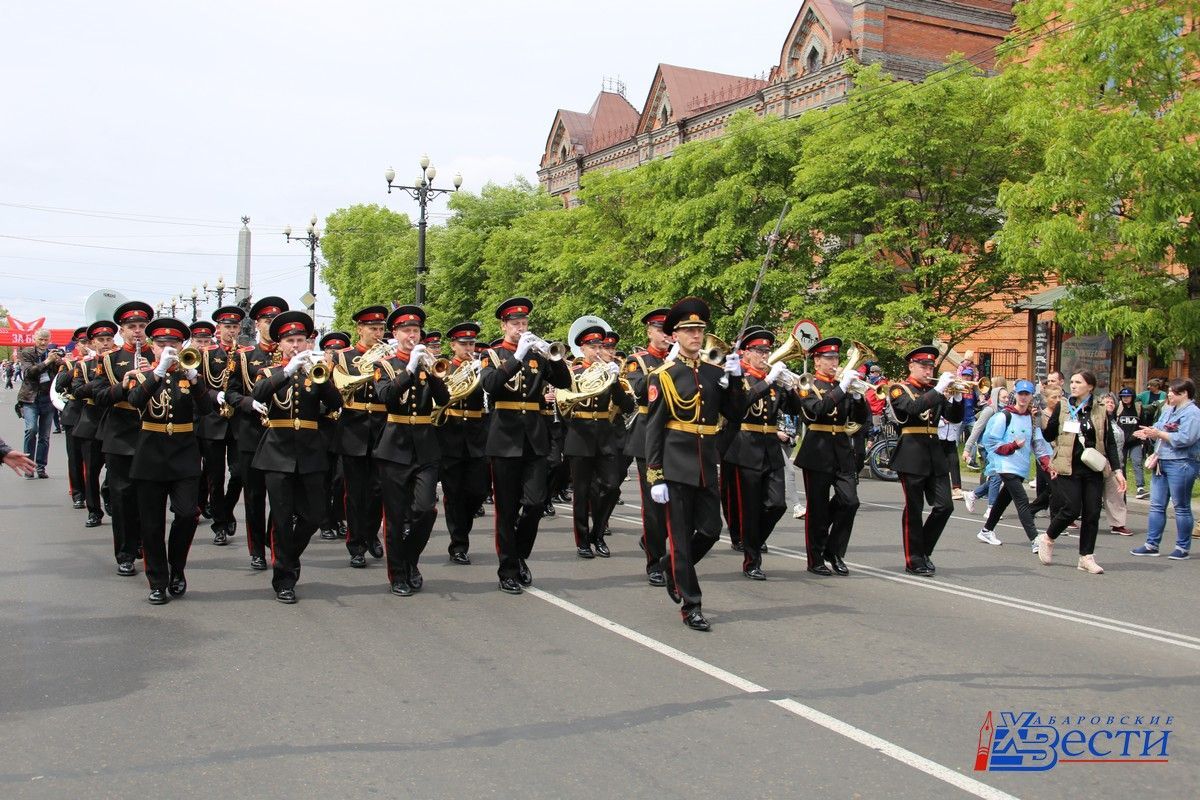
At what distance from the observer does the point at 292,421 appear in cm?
825

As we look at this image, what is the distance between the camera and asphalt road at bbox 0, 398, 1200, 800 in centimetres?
478

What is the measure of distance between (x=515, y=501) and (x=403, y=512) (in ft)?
2.82

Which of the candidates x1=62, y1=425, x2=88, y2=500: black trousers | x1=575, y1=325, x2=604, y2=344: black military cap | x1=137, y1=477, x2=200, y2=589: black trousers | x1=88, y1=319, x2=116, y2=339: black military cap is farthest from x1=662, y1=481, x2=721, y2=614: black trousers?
x1=62, y1=425, x2=88, y2=500: black trousers

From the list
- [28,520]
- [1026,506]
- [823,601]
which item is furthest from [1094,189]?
[28,520]

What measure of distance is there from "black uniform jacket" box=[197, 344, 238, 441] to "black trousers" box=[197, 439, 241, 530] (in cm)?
13

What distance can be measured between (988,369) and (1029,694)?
3182 cm

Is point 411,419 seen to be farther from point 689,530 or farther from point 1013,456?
point 1013,456

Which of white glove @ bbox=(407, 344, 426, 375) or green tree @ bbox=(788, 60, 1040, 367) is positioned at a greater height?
green tree @ bbox=(788, 60, 1040, 367)

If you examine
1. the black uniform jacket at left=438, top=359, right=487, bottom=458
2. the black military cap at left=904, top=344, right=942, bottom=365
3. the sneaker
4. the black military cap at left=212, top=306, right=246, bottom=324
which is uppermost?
the black military cap at left=212, top=306, right=246, bottom=324

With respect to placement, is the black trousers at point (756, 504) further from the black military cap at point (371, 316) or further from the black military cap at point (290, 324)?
the black military cap at point (290, 324)

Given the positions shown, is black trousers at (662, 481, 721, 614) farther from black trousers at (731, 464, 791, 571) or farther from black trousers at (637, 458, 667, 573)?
black trousers at (731, 464, 791, 571)

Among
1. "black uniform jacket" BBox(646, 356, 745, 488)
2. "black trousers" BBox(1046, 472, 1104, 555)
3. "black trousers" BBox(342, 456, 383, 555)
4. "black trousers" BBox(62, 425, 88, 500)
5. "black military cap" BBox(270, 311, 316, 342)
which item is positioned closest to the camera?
"black uniform jacket" BBox(646, 356, 745, 488)

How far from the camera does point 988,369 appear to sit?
36156 mm
